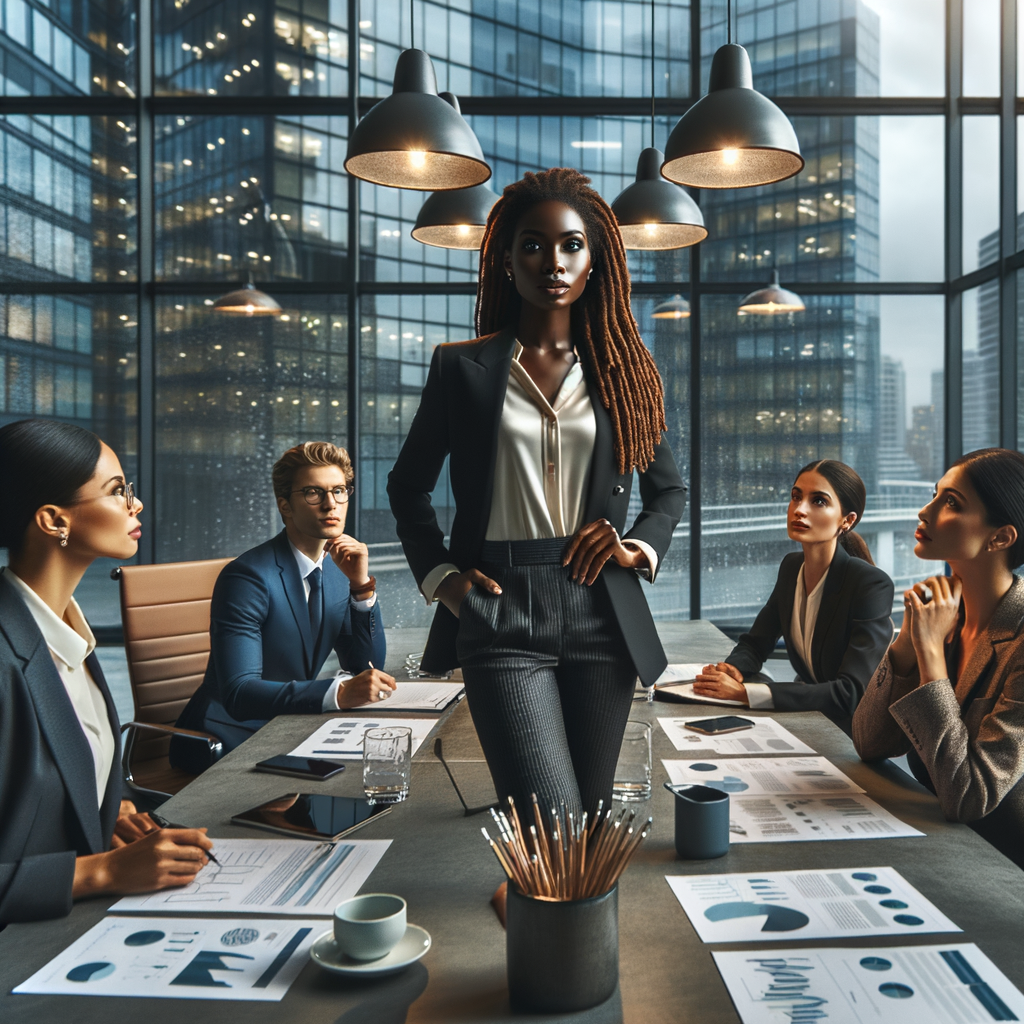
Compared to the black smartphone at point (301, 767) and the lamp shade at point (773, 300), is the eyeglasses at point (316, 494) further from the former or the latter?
the lamp shade at point (773, 300)

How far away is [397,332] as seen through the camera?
234 inches

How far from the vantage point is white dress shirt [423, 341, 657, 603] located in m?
1.29

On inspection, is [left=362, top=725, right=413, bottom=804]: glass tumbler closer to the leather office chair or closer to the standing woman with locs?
the standing woman with locs

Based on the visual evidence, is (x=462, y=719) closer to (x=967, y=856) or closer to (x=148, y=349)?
(x=967, y=856)

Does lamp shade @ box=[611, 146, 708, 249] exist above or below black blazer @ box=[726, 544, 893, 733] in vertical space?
above

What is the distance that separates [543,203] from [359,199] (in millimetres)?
4904

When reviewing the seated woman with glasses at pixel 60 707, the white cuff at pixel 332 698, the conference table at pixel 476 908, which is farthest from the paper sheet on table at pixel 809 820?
the white cuff at pixel 332 698

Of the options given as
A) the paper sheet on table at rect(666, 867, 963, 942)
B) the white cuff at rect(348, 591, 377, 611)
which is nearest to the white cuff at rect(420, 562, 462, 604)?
the paper sheet on table at rect(666, 867, 963, 942)

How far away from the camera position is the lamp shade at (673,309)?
5871mm

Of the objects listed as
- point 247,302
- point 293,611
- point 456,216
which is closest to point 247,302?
point 247,302

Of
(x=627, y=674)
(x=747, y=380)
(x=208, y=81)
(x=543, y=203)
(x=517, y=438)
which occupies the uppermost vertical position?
(x=208, y=81)

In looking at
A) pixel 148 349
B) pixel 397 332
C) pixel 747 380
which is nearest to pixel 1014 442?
pixel 747 380

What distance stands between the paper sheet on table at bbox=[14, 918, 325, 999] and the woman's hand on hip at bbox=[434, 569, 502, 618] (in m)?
0.43

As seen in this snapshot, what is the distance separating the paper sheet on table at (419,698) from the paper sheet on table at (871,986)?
135cm
